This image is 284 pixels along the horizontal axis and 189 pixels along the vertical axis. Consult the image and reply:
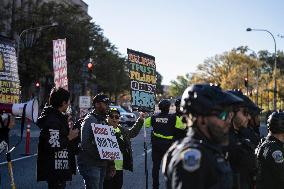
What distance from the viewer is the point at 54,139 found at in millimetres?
5852

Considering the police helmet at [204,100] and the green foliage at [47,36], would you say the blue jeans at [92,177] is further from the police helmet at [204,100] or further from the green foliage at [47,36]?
the green foliage at [47,36]

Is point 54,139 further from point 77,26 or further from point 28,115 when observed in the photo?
point 77,26

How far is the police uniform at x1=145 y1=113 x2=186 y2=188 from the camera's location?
9.78m

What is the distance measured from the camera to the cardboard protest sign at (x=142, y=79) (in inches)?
407

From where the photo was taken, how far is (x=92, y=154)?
676 centimetres

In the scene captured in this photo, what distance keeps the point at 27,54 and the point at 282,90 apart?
43256 mm

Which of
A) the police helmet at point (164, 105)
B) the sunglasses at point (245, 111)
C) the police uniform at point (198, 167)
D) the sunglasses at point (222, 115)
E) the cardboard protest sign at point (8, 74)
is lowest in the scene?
the police uniform at point (198, 167)

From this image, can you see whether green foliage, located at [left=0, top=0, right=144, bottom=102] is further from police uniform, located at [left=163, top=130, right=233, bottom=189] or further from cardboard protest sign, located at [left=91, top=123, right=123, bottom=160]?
police uniform, located at [left=163, top=130, right=233, bottom=189]

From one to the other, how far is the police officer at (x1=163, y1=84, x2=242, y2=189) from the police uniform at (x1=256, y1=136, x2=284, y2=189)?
1.87m

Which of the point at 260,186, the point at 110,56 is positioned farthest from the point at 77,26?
the point at 260,186

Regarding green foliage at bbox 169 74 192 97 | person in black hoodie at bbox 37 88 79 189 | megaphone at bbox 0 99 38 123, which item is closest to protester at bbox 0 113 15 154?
megaphone at bbox 0 99 38 123

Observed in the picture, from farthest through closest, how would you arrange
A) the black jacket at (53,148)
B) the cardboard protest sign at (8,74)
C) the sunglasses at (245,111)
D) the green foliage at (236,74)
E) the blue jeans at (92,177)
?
1. the green foliage at (236,74)
2. the cardboard protest sign at (8,74)
3. the blue jeans at (92,177)
4. the black jacket at (53,148)
5. the sunglasses at (245,111)

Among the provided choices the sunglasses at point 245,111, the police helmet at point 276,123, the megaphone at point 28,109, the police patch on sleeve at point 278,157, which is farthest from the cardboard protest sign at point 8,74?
the police patch on sleeve at point 278,157

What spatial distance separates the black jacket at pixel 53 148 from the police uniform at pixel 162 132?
4.08 metres
